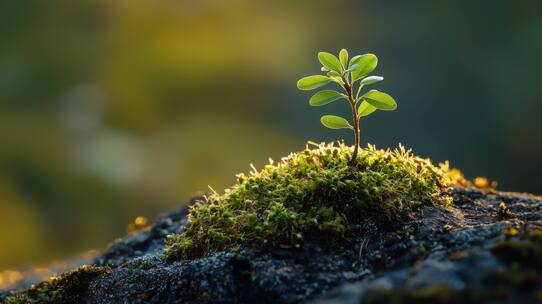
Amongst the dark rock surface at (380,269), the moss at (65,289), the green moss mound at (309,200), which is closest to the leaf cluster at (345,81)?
the green moss mound at (309,200)

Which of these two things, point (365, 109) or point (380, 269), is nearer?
point (380, 269)

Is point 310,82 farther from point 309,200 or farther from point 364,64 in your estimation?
point 309,200

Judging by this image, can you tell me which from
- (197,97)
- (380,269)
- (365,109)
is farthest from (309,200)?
(197,97)

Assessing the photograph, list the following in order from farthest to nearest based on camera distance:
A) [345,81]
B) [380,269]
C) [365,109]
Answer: [365,109]
[345,81]
[380,269]

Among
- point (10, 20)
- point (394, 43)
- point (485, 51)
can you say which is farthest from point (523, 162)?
point (10, 20)

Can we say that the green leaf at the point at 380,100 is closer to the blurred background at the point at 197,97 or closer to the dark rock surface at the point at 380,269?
the dark rock surface at the point at 380,269

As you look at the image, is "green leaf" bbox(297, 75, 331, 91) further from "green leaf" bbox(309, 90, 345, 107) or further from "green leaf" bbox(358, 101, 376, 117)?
"green leaf" bbox(358, 101, 376, 117)
